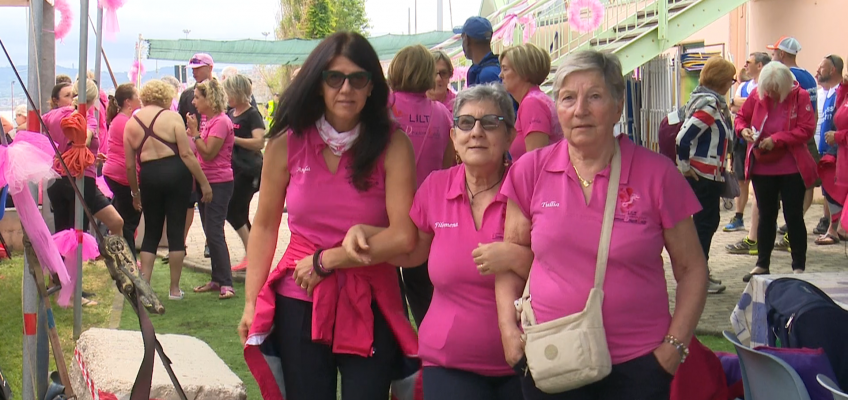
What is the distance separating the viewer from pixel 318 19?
47469mm

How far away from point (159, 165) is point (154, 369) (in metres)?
3.11

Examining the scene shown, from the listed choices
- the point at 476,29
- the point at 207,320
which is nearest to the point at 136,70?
the point at 207,320

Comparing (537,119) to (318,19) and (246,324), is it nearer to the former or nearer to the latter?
(246,324)

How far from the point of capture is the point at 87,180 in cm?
745

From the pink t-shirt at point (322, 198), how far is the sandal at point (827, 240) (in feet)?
25.0

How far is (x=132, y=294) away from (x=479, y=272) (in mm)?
1098

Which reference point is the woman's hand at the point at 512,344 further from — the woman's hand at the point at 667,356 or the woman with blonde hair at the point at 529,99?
the woman with blonde hair at the point at 529,99

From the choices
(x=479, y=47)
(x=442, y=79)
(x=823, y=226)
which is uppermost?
(x=479, y=47)

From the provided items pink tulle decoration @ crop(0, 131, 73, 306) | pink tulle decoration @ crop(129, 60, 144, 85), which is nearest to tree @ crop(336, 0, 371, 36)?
pink tulle decoration @ crop(129, 60, 144, 85)

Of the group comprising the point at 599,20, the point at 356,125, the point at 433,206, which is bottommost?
the point at 433,206

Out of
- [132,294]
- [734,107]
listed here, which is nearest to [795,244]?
[734,107]

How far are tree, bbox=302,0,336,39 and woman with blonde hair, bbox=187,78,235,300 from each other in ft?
131

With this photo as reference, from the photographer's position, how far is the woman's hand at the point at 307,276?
10.2 ft

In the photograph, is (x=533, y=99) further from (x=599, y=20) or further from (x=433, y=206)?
(x=599, y=20)
